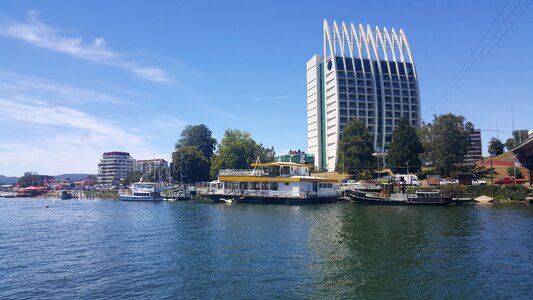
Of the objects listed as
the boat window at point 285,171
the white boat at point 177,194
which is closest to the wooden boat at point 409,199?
the boat window at point 285,171

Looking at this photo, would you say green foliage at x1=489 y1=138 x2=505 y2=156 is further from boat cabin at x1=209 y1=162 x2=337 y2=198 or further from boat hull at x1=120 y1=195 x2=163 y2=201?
boat hull at x1=120 y1=195 x2=163 y2=201

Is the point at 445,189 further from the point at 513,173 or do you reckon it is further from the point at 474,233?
the point at 474,233

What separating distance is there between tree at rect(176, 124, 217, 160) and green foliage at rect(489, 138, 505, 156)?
101 metres

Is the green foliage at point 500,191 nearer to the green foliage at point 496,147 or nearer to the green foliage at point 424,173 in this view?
the green foliage at point 424,173

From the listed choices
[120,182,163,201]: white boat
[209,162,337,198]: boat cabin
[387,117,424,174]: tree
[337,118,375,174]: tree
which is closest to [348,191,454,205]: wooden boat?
Answer: [209,162,337,198]: boat cabin

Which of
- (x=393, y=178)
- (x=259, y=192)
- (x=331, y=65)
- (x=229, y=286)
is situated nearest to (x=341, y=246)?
(x=229, y=286)

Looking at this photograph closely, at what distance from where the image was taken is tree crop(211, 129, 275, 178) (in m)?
118

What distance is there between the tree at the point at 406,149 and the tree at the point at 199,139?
74.3 meters

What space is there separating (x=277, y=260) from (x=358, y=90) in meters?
126

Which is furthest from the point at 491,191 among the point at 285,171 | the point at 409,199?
the point at 285,171

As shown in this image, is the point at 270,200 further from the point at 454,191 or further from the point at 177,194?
the point at 177,194

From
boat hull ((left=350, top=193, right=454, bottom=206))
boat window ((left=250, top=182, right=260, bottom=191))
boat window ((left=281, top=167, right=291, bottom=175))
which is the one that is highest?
boat window ((left=281, top=167, right=291, bottom=175))

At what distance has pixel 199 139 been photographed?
147 m

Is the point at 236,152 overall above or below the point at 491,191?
above
